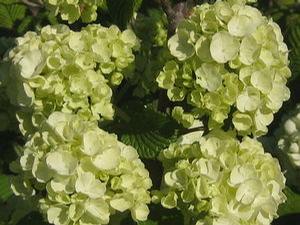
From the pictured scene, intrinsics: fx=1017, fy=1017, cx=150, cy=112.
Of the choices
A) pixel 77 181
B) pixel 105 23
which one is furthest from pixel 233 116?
pixel 105 23

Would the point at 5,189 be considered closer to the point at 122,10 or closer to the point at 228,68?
the point at 122,10

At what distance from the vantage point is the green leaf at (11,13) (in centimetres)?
298

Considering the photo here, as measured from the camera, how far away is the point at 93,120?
1.92m

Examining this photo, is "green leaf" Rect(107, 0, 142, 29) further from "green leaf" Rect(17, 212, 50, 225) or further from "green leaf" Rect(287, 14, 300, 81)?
"green leaf" Rect(17, 212, 50, 225)

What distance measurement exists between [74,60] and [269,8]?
1311 mm

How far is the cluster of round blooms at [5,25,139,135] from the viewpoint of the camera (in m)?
1.92

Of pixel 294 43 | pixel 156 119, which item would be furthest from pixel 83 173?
pixel 294 43

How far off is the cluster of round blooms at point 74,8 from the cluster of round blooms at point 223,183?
0.48 metres

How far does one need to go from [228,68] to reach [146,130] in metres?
0.30

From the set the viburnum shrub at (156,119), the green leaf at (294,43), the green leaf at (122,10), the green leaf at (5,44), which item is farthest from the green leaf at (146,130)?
the green leaf at (5,44)

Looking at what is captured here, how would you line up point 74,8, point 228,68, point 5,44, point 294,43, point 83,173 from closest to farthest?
1. point 83,173
2. point 228,68
3. point 74,8
4. point 294,43
5. point 5,44

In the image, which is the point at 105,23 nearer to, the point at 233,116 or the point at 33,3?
the point at 33,3

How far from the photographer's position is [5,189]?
2434mm

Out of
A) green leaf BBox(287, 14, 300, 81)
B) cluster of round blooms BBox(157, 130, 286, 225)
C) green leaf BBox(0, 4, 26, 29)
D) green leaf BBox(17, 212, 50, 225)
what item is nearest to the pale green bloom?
green leaf BBox(287, 14, 300, 81)
